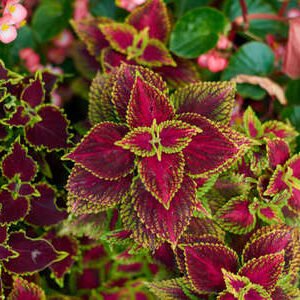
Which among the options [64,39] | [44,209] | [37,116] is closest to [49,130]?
[37,116]

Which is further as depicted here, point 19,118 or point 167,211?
point 19,118

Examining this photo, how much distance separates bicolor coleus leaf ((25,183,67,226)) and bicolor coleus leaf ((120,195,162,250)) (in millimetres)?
184

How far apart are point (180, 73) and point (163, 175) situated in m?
0.38

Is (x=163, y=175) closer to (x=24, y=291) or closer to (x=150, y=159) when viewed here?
(x=150, y=159)

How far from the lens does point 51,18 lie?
1333 mm

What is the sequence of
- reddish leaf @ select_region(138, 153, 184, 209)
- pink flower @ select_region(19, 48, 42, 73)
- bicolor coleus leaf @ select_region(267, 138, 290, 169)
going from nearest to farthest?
1. reddish leaf @ select_region(138, 153, 184, 209)
2. bicolor coleus leaf @ select_region(267, 138, 290, 169)
3. pink flower @ select_region(19, 48, 42, 73)

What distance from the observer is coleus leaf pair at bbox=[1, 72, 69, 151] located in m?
0.96

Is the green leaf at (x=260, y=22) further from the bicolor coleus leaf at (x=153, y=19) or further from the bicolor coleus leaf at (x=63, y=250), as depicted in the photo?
the bicolor coleus leaf at (x=63, y=250)

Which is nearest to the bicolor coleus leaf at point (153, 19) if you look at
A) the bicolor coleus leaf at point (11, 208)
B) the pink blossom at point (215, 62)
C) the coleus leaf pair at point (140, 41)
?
→ the coleus leaf pair at point (140, 41)

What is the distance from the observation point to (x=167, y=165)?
84cm

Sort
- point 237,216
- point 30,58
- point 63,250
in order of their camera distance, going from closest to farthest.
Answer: point 237,216 → point 63,250 → point 30,58

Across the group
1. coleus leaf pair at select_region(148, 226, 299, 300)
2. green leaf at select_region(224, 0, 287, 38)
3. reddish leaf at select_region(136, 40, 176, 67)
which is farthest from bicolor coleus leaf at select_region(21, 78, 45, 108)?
green leaf at select_region(224, 0, 287, 38)

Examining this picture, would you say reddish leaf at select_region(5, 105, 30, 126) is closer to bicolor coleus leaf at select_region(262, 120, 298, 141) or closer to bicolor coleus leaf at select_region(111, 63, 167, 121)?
bicolor coleus leaf at select_region(111, 63, 167, 121)

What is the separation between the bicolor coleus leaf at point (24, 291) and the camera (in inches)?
36.6
